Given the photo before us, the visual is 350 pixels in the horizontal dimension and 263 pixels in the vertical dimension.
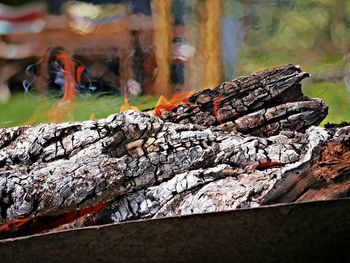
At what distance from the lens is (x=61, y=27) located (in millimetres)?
2066

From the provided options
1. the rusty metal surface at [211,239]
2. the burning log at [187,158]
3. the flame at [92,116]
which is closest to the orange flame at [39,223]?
the burning log at [187,158]

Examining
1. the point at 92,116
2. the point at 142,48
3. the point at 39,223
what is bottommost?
the point at 39,223

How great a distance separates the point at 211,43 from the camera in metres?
2.14

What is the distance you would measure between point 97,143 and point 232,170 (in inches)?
20.4

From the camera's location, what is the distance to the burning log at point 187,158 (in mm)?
2105

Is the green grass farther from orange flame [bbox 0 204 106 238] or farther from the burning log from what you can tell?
orange flame [bbox 0 204 106 238]

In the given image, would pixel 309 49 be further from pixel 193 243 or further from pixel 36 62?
pixel 36 62

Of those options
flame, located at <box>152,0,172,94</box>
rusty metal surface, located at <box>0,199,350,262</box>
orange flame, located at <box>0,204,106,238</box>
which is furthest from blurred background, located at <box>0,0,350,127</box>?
rusty metal surface, located at <box>0,199,350,262</box>

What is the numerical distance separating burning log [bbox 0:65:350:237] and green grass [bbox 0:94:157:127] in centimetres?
4

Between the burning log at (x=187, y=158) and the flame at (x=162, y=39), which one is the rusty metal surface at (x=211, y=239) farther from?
the flame at (x=162, y=39)

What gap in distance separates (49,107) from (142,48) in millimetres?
405

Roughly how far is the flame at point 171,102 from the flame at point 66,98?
0.32 m

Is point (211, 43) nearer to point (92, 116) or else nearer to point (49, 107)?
point (92, 116)

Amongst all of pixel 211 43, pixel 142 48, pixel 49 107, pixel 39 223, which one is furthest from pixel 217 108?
pixel 39 223
